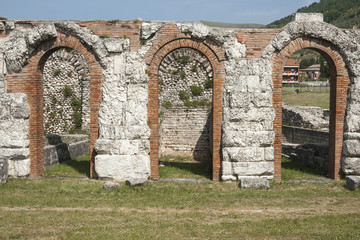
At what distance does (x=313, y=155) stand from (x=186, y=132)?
5.40 meters

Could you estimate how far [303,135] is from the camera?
16875mm

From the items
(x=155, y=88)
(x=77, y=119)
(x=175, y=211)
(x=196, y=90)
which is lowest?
(x=175, y=211)

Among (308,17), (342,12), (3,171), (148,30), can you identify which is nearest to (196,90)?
(148,30)

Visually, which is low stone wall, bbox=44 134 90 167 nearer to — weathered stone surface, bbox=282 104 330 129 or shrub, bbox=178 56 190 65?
shrub, bbox=178 56 190 65

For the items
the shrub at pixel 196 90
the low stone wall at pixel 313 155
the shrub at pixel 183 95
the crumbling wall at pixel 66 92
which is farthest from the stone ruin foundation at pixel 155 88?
the crumbling wall at pixel 66 92

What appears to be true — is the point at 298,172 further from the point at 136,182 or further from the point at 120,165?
the point at 120,165

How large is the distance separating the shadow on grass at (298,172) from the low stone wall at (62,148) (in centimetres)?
751

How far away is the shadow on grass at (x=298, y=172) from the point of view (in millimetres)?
10922

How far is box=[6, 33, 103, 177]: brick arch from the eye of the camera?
10.2 meters

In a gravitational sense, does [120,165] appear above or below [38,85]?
A: below

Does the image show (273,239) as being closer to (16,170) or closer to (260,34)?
(260,34)

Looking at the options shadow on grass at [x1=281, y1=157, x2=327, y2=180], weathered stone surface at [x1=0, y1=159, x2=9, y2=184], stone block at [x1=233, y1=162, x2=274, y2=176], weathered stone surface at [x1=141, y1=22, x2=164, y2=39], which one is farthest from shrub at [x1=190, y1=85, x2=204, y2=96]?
weathered stone surface at [x1=0, y1=159, x2=9, y2=184]

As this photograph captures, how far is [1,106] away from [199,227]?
6735mm

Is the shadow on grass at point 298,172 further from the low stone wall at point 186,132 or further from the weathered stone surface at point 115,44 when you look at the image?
the weathered stone surface at point 115,44
